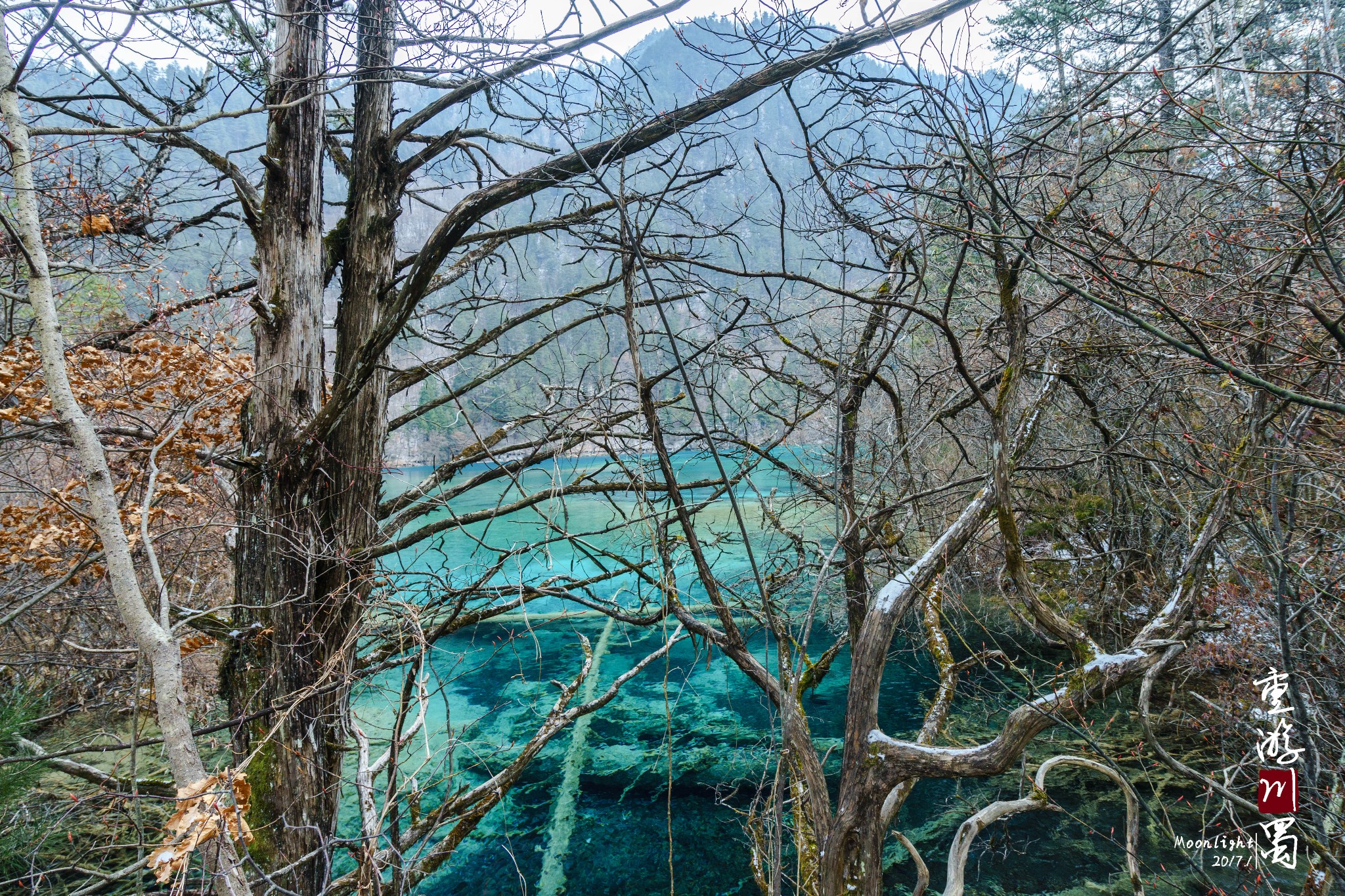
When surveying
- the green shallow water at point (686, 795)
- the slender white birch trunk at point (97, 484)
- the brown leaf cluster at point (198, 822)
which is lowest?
the green shallow water at point (686, 795)

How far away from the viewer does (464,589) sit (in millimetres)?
3621

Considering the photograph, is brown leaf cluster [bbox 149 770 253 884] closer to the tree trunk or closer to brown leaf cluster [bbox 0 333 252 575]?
the tree trunk

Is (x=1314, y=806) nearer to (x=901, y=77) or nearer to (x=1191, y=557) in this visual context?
→ (x=1191, y=557)

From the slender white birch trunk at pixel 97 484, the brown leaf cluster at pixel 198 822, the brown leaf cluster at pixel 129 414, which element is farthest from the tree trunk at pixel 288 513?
the brown leaf cluster at pixel 198 822

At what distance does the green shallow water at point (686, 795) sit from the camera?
688 centimetres

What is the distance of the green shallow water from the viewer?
6.88 metres

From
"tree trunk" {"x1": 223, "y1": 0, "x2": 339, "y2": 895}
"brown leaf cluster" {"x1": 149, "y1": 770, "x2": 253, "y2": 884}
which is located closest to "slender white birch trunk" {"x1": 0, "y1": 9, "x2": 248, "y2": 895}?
"brown leaf cluster" {"x1": 149, "y1": 770, "x2": 253, "y2": 884}

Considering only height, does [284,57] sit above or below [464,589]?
Answer: above

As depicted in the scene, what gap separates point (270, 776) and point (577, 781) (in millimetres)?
6626

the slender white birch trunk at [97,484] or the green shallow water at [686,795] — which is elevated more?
the slender white birch trunk at [97,484]

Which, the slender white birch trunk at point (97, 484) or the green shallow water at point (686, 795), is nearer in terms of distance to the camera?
the slender white birch trunk at point (97, 484)

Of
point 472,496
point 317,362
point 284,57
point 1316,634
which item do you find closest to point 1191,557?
point 1316,634

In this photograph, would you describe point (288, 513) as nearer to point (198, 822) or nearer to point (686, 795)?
point (198, 822)

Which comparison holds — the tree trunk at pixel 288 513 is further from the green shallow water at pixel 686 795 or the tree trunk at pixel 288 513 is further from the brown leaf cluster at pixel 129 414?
the green shallow water at pixel 686 795
